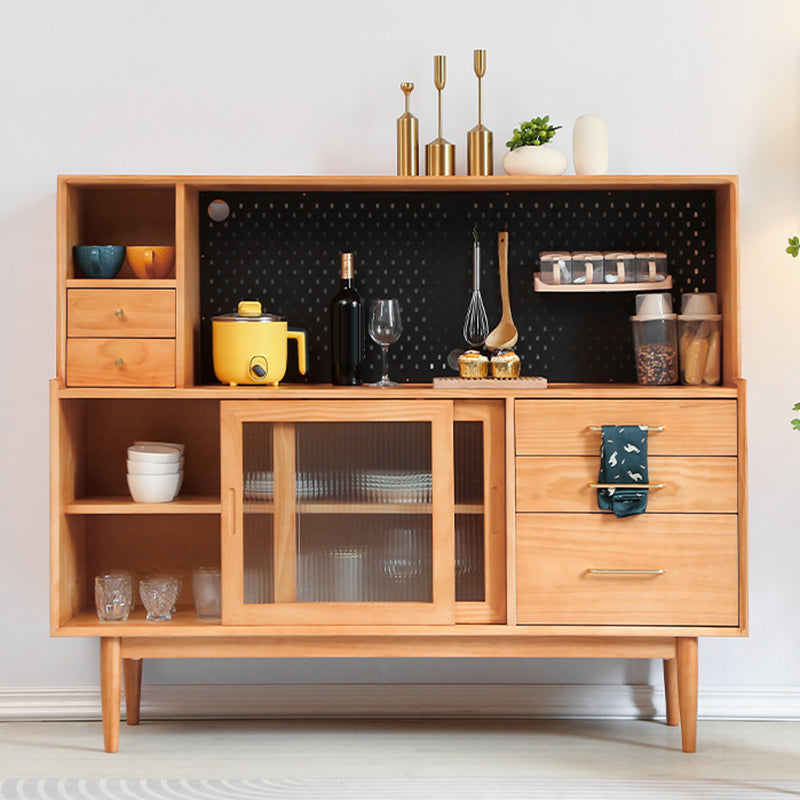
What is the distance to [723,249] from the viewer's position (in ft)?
8.04

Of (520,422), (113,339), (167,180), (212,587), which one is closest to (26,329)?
A: (113,339)

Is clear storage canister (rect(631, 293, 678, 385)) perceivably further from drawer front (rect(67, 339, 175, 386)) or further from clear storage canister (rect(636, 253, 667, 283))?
drawer front (rect(67, 339, 175, 386))

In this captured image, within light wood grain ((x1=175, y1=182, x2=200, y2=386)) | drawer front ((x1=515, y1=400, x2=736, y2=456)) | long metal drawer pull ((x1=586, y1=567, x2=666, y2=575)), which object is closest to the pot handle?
light wood grain ((x1=175, y1=182, x2=200, y2=386))

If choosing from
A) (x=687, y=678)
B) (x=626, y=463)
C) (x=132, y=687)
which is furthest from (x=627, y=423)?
(x=132, y=687)

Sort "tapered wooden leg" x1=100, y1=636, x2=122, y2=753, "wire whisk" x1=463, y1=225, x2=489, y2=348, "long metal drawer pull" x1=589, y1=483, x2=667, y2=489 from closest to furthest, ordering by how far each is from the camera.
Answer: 1. "long metal drawer pull" x1=589, y1=483, x2=667, y2=489
2. "tapered wooden leg" x1=100, y1=636, x2=122, y2=753
3. "wire whisk" x1=463, y1=225, x2=489, y2=348

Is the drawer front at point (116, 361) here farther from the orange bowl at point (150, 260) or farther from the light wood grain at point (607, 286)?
the light wood grain at point (607, 286)

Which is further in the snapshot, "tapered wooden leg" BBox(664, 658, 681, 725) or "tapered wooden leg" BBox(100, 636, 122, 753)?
"tapered wooden leg" BBox(664, 658, 681, 725)

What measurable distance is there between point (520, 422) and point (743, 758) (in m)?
1.04

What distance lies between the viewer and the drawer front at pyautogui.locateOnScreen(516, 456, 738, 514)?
224 centimetres

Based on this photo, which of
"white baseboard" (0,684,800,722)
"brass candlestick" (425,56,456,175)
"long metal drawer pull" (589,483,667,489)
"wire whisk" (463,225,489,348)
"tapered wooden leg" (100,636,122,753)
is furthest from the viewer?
"white baseboard" (0,684,800,722)

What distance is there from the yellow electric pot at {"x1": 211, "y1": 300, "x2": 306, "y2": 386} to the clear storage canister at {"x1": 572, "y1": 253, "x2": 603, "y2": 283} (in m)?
0.78

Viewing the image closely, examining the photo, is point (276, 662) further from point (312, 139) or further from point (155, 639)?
point (312, 139)

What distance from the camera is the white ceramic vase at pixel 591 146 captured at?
242cm

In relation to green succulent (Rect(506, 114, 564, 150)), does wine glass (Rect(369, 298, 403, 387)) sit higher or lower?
lower
